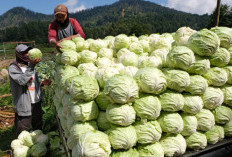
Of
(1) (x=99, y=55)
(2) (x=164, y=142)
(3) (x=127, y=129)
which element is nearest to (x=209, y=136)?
(2) (x=164, y=142)

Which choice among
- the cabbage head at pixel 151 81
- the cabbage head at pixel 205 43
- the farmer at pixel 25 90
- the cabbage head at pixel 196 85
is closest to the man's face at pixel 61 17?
the farmer at pixel 25 90

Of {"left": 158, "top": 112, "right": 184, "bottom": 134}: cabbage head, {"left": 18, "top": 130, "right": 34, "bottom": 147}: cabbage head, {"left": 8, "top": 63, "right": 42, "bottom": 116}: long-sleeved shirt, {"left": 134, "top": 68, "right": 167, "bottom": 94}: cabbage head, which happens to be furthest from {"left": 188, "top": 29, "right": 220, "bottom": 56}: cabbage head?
{"left": 18, "top": 130, "right": 34, "bottom": 147}: cabbage head

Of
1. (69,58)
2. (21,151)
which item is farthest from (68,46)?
(21,151)

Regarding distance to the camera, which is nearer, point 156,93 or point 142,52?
point 156,93

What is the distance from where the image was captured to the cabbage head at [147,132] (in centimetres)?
223

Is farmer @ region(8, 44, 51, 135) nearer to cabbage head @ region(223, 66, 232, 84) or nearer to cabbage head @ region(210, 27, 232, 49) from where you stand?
cabbage head @ region(210, 27, 232, 49)

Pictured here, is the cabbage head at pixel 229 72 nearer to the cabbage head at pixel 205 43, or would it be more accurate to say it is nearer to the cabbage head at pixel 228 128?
the cabbage head at pixel 205 43

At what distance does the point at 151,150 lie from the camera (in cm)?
223

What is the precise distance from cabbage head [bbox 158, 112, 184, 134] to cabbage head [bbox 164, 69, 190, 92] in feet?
1.26

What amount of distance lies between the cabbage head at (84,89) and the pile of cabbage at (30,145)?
2553 mm

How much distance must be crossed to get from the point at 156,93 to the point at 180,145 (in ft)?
2.64

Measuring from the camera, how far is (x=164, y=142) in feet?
8.11

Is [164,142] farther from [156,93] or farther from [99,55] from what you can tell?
[99,55]

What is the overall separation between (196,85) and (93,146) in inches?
67.1
